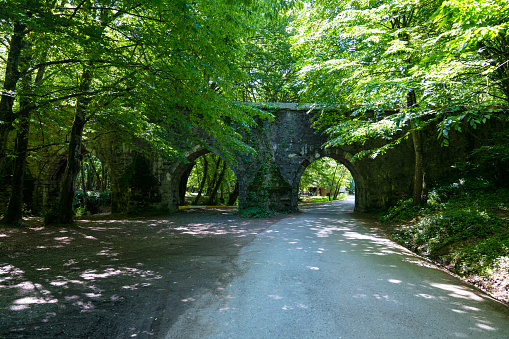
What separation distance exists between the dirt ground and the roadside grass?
3706mm

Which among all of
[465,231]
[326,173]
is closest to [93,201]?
[465,231]

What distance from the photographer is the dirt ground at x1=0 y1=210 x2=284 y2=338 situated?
2.50 meters

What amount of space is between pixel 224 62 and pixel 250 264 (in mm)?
3746

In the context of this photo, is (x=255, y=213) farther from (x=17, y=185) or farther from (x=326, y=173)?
(x=326, y=173)

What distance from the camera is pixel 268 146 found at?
12023 mm

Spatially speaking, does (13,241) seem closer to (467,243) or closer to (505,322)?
(505,322)

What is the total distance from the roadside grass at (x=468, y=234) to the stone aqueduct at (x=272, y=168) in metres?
2.72

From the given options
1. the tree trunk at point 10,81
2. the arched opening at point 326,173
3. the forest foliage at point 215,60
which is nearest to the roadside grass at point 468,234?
the forest foliage at point 215,60

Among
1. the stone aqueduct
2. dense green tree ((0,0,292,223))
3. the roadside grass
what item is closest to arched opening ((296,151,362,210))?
the stone aqueduct

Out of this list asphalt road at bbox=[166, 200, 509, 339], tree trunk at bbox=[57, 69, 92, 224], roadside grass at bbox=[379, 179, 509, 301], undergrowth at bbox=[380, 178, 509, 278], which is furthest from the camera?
tree trunk at bbox=[57, 69, 92, 224]

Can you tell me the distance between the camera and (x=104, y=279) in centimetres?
367

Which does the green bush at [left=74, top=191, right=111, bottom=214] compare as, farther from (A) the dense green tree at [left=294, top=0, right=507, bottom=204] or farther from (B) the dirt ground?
(A) the dense green tree at [left=294, top=0, right=507, bottom=204]

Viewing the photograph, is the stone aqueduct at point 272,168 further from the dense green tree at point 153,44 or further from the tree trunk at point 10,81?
the tree trunk at point 10,81

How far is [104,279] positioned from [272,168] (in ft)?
29.3
